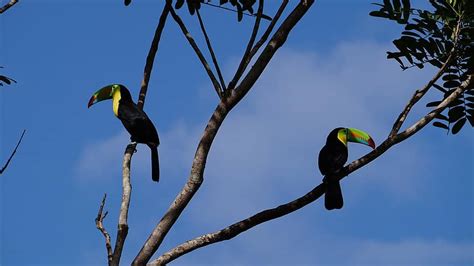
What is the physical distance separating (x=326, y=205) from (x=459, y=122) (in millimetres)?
1700

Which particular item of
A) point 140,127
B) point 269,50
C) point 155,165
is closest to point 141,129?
point 140,127

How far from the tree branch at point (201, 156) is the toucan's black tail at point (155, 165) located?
2.08 m

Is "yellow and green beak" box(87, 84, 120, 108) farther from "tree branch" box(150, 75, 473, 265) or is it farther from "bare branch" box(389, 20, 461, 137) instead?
"bare branch" box(389, 20, 461, 137)

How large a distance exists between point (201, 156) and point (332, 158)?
2.64m

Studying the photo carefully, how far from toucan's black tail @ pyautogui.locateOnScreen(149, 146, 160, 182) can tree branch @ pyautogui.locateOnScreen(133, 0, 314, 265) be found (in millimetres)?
2078

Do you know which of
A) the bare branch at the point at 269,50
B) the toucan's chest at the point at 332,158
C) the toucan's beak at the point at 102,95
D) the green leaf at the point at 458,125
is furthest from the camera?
the toucan's beak at the point at 102,95

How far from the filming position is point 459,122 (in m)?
7.29

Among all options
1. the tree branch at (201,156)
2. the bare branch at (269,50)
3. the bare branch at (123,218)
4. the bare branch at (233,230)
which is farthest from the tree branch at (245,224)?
the bare branch at (269,50)

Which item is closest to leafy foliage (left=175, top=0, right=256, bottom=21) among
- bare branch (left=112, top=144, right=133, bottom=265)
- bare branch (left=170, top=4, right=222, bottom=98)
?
bare branch (left=170, top=4, right=222, bottom=98)

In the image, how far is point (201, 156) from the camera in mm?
6246

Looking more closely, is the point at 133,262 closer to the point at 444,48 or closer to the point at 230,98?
the point at 230,98

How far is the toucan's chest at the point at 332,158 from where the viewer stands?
8406mm

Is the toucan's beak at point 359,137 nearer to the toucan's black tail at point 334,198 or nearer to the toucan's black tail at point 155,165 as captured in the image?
the toucan's black tail at point 334,198

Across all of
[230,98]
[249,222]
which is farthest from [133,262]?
[230,98]
